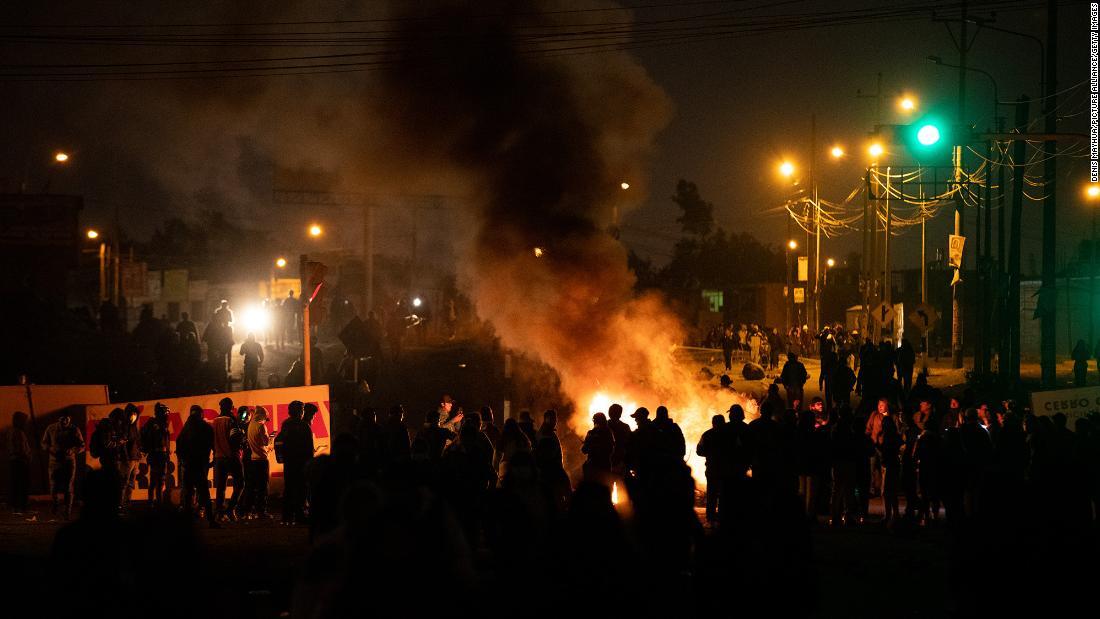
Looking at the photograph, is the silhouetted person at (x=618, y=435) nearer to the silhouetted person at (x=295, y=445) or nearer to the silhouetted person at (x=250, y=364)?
the silhouetted person at (x=295, y=445)

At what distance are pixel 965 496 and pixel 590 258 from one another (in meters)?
10.6

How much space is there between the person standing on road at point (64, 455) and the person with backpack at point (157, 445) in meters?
0.97

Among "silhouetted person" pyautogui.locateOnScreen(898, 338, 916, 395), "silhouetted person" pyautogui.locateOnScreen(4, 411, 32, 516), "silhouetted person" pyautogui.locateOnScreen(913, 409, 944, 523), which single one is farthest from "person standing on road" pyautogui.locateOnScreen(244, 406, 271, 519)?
"silhouetted person" pyautogui.locateOnScreen(898, 338, 916, 395)

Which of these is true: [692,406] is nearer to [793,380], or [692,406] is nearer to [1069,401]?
[793,380]

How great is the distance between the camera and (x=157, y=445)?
13.2 meters

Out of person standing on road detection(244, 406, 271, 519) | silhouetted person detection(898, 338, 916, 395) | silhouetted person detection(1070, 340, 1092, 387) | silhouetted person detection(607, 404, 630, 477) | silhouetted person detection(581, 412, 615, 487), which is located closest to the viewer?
silhouetted person detection(581, 412, 615, 487)

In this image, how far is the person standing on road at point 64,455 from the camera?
13422mm

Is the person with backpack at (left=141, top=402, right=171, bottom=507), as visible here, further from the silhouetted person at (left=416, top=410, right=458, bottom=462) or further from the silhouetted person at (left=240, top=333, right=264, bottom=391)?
the silhouetted person at (left=240, top=333, right=264, bottom=391)

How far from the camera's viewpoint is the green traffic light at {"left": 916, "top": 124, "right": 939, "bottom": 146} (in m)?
13.2

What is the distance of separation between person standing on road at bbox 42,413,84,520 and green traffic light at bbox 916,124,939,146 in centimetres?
1176

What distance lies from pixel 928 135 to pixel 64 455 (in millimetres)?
12105

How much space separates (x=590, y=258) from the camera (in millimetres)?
20719

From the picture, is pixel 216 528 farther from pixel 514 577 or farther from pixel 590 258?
pixel 590 258

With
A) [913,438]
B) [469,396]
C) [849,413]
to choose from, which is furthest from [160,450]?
[469,396]
